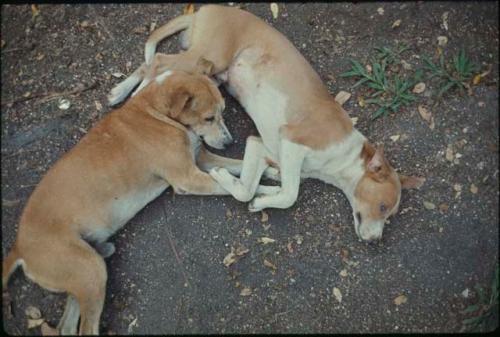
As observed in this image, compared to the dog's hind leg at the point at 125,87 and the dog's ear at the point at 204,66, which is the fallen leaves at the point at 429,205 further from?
the dog's hind leg at the point at 125,87

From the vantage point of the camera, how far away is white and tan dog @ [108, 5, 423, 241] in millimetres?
4609

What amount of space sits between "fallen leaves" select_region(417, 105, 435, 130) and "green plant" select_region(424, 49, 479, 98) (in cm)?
22

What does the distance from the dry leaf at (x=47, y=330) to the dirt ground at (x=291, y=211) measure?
7 cm

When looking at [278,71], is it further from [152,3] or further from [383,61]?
[152,3]

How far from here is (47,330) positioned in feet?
14.0

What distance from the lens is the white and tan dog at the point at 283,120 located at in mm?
4609

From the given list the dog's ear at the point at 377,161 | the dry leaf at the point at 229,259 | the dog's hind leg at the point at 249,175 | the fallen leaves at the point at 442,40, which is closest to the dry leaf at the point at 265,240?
the dry leaf at the point at 229,259

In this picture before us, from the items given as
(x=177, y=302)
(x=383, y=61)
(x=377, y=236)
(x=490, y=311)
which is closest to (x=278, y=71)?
(x=383, y=61)

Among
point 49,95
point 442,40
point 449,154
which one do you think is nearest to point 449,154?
point 449,154

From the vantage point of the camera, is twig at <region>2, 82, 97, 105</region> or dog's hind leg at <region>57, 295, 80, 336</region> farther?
twig at <region>2, 82, 97, 105</region>

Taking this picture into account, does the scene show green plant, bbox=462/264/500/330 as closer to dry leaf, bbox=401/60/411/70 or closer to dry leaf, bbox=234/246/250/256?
dry leaf, bbox=234/246/250/256

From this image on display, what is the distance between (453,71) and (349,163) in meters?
1.81

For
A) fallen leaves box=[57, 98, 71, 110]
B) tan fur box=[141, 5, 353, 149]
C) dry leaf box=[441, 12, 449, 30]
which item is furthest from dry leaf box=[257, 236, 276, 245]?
dry leaf box=[441, 12, 449, 30]

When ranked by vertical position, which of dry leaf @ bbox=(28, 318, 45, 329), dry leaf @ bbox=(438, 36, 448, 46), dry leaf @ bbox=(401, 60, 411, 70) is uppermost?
dry leaf @ bbox=(438, 36, 448, 46)
